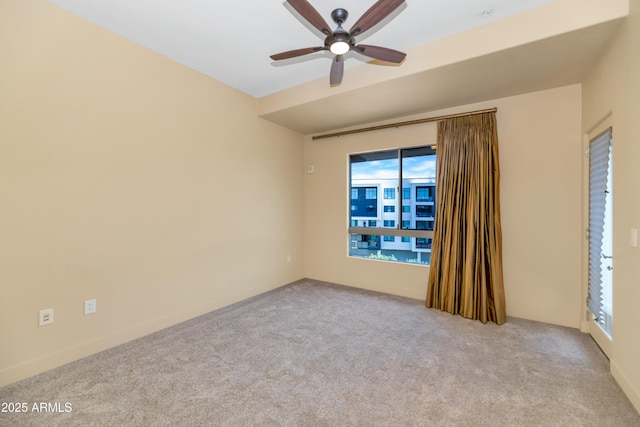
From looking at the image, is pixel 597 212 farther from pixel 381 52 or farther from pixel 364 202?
pixel 364 202

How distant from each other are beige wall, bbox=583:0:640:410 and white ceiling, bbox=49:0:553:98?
667 millimetres

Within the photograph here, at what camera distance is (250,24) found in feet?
7.76

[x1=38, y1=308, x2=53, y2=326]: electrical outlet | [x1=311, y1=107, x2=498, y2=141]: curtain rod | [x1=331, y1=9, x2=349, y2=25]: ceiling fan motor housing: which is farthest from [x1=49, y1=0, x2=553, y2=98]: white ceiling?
[x1=38, y1=308, x2=53, y2=326]: electrical outlet

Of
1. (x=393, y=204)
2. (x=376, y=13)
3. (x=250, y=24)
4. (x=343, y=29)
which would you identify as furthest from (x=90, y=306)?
(x=393, y=204)

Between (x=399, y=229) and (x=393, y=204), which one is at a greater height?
(x=393, y=204)

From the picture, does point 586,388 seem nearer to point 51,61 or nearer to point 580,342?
point 580,342

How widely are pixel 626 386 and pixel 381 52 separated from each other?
9.50 ft

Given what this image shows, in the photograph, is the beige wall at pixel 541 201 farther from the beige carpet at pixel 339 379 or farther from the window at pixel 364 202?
the window at pixel 364 202

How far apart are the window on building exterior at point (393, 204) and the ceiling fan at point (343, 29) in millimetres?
1955

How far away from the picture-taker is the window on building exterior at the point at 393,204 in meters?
3.88

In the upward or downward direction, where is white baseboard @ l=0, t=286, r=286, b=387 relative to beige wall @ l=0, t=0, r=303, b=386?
downward

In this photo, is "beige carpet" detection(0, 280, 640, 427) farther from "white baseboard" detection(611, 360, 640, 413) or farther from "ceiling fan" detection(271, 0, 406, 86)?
"ceiling fan" detection(271, 0, 406, 86)

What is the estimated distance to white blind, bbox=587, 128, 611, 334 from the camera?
2377mm

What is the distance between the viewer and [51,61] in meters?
2.13
